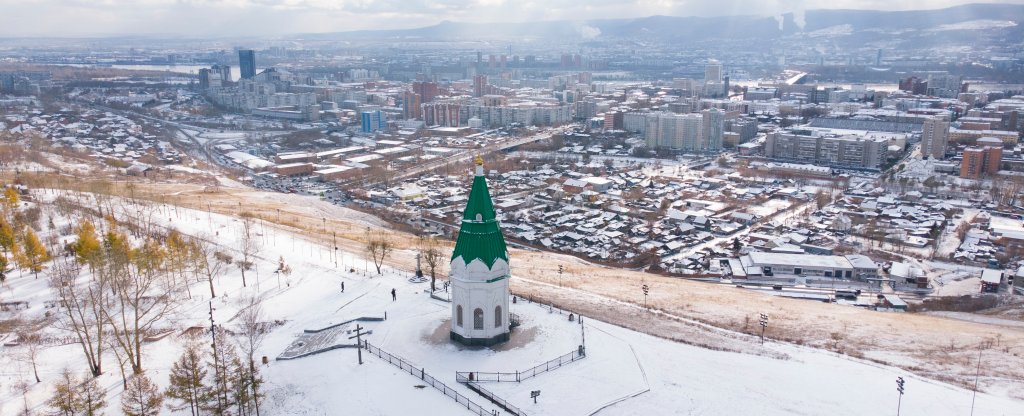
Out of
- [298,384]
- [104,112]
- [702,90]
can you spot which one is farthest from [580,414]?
[702,90]

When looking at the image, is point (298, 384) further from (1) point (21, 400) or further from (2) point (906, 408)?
(2) point (906, 408)

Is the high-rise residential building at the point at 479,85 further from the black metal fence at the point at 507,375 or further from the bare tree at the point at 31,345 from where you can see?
the black metal fence at the point at 507,375

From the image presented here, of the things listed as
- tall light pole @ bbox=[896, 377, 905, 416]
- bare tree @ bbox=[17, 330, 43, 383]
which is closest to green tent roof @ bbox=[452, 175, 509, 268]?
tall light pole @ bbox=[896, 377, 905, 416]

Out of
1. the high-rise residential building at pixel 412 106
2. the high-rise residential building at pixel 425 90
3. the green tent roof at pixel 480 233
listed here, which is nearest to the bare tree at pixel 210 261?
the green tent roof at pixel 480 233

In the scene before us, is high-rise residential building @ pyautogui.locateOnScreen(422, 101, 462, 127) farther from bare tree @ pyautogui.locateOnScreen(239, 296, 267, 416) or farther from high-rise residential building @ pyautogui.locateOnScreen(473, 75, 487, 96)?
bare tree @ pyautogui.locateOnScreen(239, 296, 267, 416)

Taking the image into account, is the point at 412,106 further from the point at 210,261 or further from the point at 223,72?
the point at 210,261
